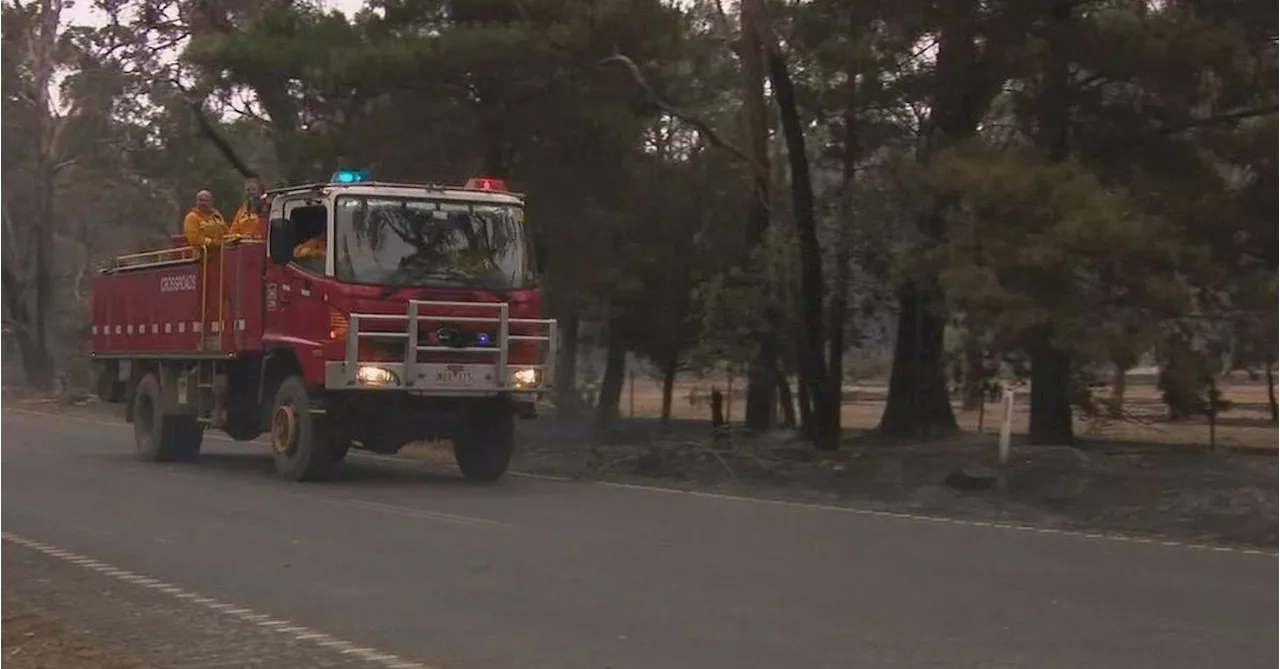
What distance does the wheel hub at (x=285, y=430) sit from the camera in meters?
18.8

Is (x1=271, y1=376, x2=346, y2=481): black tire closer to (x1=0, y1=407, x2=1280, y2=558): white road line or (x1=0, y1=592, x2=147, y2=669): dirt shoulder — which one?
(x1=0, y1=407, x2=1280, y2=558): white road line

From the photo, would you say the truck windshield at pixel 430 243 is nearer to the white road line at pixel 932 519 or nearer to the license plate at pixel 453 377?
the license plate at pixel 453 377

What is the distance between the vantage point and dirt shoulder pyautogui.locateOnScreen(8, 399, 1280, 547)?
1617cm

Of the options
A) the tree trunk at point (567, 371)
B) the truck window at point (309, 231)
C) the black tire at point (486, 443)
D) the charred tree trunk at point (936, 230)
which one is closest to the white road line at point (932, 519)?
the black tire at point (486, 443)

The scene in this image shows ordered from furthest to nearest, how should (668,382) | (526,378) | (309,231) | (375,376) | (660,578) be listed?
(668,382)
(526,378)
(309,231)
(375,376)
(660,578)

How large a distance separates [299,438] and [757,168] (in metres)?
8.58

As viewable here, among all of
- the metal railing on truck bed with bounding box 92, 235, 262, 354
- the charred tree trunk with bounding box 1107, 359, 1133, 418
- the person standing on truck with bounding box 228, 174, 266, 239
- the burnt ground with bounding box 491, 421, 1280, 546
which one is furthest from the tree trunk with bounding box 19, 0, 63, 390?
the charred tree trunk with bounding box 1107, 359, 1133, 418

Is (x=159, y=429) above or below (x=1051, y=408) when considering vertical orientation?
below

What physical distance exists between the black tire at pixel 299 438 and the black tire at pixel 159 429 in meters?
3.01

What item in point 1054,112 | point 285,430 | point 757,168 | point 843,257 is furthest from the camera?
point 757,168

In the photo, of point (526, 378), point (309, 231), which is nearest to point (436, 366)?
point (526, 378)

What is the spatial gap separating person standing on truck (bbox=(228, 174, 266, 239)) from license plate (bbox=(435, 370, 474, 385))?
278 cm

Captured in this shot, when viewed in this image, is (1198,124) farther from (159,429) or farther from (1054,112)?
(159,429)

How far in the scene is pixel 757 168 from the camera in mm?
24359
